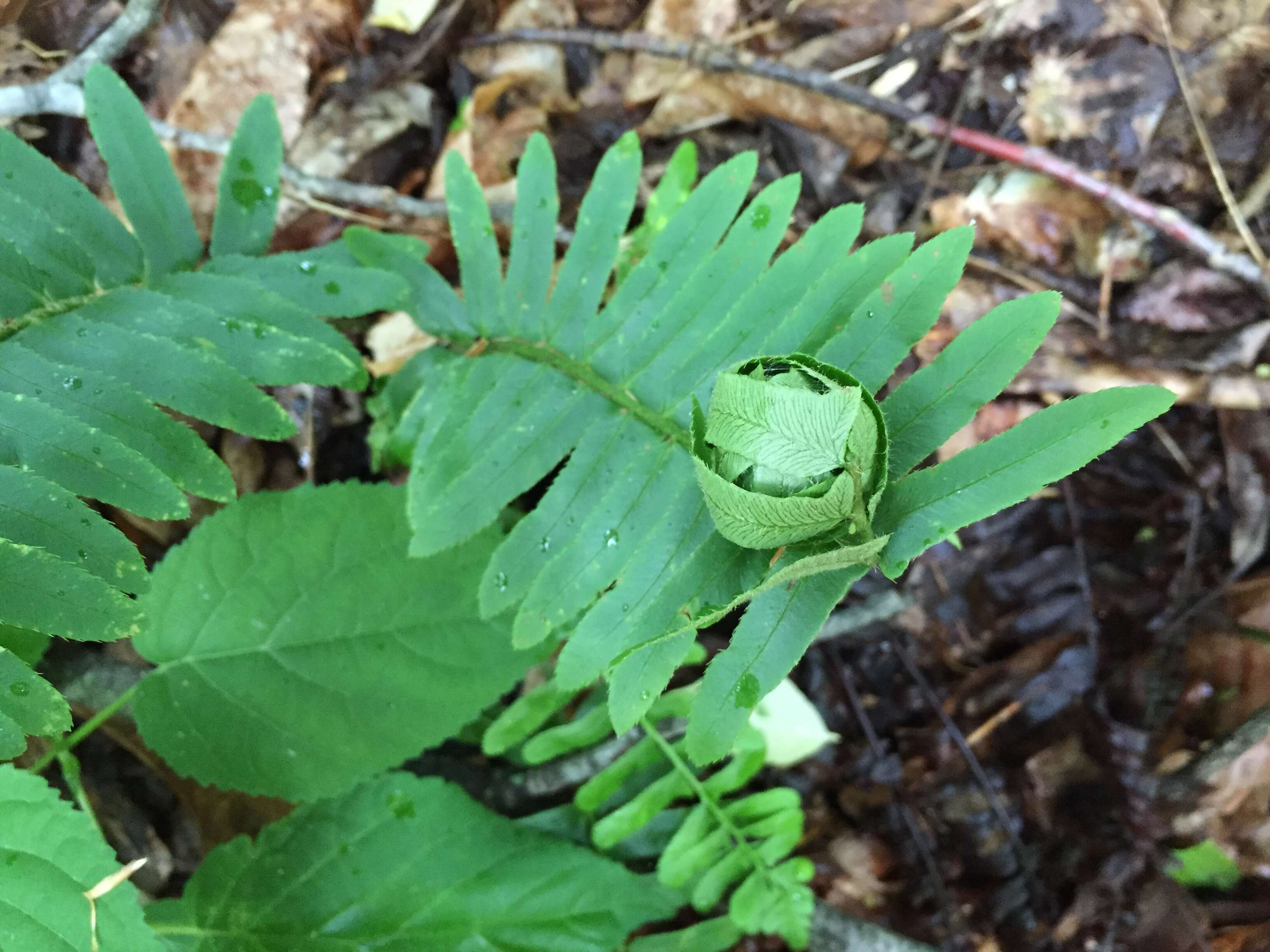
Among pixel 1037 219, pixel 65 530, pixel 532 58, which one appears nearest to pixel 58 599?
pixel 65 530

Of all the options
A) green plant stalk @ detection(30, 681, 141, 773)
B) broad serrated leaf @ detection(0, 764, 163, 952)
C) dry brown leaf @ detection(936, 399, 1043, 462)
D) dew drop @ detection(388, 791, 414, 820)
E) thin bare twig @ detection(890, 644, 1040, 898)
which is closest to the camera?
broad serrated leaf @ detection(0, 764, 163, 952)

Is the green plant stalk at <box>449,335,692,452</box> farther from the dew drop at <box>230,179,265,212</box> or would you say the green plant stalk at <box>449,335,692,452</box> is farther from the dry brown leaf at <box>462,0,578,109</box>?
the dry brown leaf at <box>462,0,578,109</box>

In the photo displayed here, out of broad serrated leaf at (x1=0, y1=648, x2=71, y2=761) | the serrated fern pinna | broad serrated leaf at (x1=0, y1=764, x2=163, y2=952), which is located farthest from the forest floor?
broad serrated leaf at (x1=0, y1=648, x2=71, y2=761)

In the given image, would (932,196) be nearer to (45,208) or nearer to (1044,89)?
(1044,89)

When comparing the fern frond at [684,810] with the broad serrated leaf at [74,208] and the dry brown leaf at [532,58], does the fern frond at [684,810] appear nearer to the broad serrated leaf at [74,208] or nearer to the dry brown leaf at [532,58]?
the broad serrated leaf at [74,208]

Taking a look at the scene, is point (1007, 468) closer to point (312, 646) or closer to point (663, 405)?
point (663, 405)

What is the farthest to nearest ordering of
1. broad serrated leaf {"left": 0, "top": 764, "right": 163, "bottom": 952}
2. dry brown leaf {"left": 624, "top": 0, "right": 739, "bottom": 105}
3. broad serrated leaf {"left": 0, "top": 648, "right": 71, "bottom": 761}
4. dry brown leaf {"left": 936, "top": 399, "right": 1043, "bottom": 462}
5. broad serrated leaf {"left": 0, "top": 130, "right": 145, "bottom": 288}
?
dry brown leaf {"left": 624, "top": 0, "right": 739, "bottom": 105}, dry brown leaf {"left": 936, "top": 399, "right": 1043, "bottom": 462}, broad serrated leaf {"left": 0, "top": 130, "right": 145, "bottom": 288}, broad serrated leaf {"left": 0, "top": 764, "right": 163, "bottom": 952}, broad serrated leaf {"left": 0, "top": 648, "right": 71, "bottom": 761}

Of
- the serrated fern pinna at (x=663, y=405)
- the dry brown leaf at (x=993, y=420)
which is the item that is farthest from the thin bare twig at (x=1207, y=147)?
the serrated fern pinna at (x=663, y=405)
